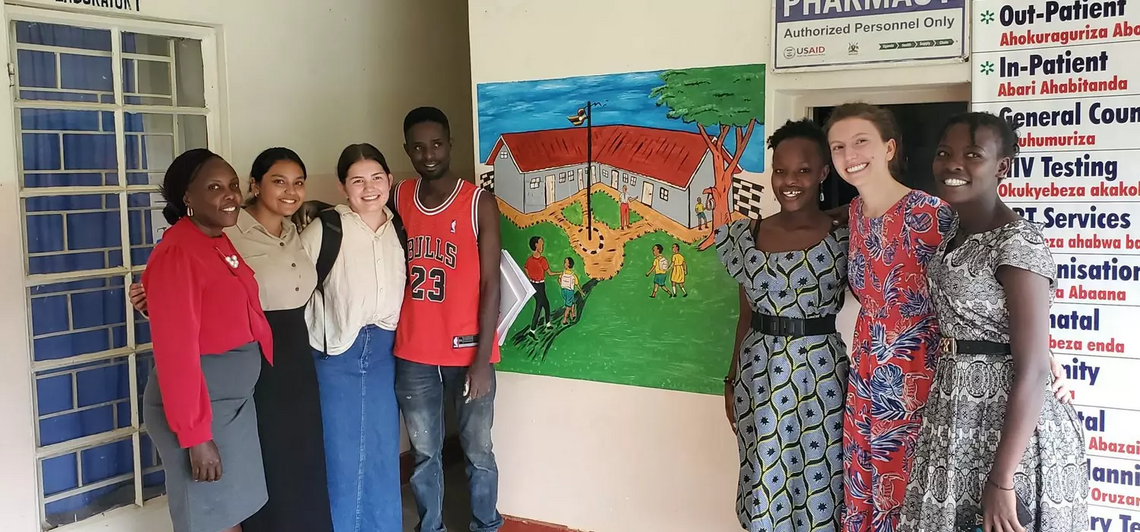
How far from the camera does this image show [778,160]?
2.40m

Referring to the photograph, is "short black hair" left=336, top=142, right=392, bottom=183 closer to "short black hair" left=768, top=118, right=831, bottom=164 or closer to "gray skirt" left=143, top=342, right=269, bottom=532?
"gray skirt" left=143, top=342, right=269, bottom=532

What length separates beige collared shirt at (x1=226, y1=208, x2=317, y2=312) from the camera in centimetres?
269

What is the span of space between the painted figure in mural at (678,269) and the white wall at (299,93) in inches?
66.8

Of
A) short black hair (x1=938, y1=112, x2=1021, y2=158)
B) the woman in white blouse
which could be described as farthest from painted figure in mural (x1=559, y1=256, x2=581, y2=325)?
short black hair (x1=938, y1=112, x2=1021, y2=158)

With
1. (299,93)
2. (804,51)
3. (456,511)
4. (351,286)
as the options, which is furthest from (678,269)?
(299,93)

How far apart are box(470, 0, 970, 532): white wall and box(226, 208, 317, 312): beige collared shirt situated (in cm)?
107

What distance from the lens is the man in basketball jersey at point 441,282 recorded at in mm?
3029

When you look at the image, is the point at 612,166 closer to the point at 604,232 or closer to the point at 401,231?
the point at 604,232

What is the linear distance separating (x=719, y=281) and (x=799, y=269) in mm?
687

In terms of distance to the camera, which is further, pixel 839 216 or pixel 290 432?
pixel 290 432

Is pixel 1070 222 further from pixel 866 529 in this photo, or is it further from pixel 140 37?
pixel 140 37

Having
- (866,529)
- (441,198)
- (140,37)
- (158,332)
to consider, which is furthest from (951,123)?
(140,37)

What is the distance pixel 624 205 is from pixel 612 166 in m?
0.15

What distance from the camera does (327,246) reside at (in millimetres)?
2889
